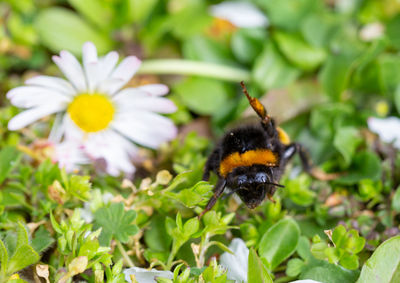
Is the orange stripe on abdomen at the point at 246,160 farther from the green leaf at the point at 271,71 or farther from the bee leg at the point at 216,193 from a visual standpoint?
the green leaf at the point at 271,71

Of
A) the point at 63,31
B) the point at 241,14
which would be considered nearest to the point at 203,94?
the point at 241,14

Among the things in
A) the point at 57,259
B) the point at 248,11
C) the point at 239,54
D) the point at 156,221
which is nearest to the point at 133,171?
the point at 156,221

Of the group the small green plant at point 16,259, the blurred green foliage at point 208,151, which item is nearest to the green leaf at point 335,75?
the blurred green foliage at point 208,151

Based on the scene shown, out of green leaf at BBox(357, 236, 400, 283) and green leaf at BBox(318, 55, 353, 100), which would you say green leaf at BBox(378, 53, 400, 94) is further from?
green leaf at BBox(357, 236, 400, 283)

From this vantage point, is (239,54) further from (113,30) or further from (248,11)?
(113,30)

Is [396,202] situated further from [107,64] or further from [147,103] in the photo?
[107,64]
